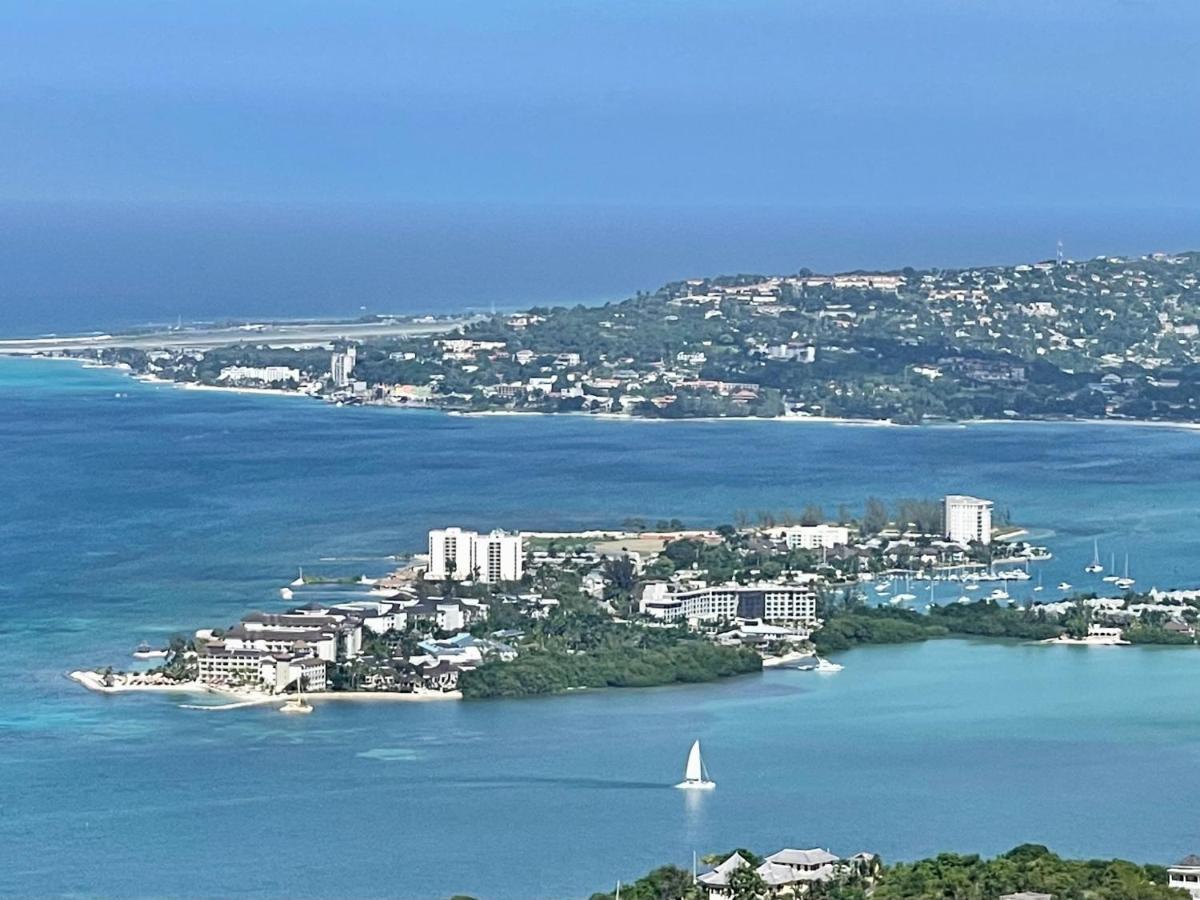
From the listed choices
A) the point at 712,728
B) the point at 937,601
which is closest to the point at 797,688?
the point at 712,728

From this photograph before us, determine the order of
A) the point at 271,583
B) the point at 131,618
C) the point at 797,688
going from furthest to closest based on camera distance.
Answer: the point at 271,583, the point at 131,618, the point at 797,688

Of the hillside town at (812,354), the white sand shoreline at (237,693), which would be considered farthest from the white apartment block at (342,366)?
the white sand shoreline at (237,693)

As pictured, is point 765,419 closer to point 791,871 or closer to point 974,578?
point 974,578

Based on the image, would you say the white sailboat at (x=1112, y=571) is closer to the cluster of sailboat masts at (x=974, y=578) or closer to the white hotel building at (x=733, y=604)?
the cluster of sailboat masts at (x=974, y=578)

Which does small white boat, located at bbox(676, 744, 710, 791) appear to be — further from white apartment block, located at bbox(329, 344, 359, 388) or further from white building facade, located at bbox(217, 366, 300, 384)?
white building facade, located at bbox(217, 366, 300, 384)

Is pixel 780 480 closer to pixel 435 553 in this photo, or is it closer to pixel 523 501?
pixel 523 501

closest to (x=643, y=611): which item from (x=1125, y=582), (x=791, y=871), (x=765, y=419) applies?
(x=1125, y=582)
